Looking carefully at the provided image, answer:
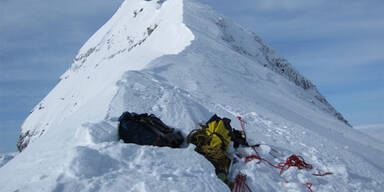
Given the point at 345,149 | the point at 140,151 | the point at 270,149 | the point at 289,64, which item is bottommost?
the point at 140,151

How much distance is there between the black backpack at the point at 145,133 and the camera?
13.1 ft

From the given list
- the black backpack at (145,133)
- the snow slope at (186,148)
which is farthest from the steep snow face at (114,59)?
the black backpack at (145,133)

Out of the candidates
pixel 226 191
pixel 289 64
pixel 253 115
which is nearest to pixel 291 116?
pixel 253 115

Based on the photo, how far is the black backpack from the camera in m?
4.00

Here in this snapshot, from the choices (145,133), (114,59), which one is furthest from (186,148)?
(114,59)

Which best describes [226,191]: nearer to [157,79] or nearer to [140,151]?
[140,151]

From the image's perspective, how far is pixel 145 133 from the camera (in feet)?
13.4

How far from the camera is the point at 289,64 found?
24.8 metres

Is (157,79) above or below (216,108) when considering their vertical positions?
above

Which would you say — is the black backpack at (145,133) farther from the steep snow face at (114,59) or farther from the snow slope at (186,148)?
the steep snow face at (114,59)

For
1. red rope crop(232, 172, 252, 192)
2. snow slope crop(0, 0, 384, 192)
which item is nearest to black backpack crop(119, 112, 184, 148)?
snow slope crop(0, 0, 384, 192)

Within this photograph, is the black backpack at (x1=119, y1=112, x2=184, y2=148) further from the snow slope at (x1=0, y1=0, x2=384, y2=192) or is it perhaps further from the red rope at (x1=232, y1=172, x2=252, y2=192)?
the red rope at (x1=232, y1=172, x2=252, y2=192)

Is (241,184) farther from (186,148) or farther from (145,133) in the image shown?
(145,133)

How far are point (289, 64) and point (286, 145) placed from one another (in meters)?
21.2
